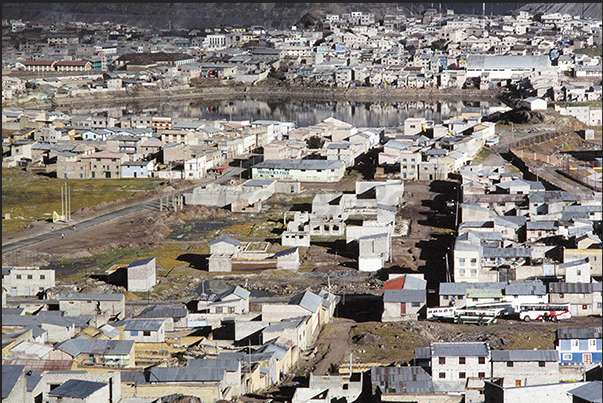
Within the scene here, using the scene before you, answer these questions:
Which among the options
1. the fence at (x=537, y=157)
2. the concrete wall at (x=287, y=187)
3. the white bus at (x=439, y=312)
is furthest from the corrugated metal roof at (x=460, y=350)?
the fence at (x=537, y=157)

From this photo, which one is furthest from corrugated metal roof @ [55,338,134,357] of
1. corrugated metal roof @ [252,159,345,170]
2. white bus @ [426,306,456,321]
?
corrugated metal roof @ [252,159,345,170]

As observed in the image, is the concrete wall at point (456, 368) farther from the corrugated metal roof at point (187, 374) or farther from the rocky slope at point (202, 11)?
the rocky slope at point (202, 11)

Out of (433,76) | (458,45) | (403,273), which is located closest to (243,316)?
(403,273)

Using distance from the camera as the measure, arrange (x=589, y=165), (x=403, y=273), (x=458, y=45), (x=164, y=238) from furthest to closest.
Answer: (x=458, y=45) → (x=589, y=165) → (x=164, y=238) → (x=403, y=273)

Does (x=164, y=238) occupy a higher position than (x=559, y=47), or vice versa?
(x=559, y=47)

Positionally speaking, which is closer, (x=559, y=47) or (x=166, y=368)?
(x=166, y=368)

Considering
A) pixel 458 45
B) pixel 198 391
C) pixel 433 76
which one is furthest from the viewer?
pixel 458 45

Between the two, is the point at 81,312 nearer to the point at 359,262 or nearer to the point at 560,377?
the point at 359,262

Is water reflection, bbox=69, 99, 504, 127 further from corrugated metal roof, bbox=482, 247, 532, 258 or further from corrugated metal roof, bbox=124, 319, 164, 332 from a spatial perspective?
corrugated metal roof, bbox=124, 319, 164, 332
